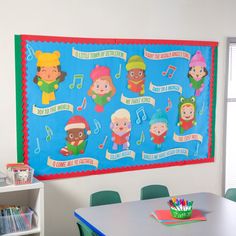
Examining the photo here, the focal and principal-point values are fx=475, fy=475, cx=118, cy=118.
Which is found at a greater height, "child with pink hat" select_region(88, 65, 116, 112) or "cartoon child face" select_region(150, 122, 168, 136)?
"child with pink hat" select_region(88, 65, 116, 112)

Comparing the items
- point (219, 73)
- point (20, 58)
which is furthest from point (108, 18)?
point (219, 73)

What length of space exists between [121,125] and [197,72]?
1.02 m

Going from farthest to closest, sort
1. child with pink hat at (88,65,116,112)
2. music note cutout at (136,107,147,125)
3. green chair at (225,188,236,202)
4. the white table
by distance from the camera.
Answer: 1. music note cutout at (136,107,147,125)
2. child with pink hat at (88,65,116,112)
3. green chair at (225,188,236,202)
4. the white table

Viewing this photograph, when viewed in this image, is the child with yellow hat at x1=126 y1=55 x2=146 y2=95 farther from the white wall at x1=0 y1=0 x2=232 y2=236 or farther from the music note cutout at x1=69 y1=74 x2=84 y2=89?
the music note cutout at x1=69 y1=74 x2=84 y2=89

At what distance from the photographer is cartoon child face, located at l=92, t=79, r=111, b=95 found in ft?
14.1

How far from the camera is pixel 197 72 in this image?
4.85m

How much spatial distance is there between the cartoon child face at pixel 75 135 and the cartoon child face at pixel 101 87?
388mm

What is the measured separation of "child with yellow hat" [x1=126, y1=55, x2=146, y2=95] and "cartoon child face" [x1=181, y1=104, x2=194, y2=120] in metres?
0.52

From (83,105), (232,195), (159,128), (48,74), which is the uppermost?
(48,74)

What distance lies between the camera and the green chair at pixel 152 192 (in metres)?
4.12

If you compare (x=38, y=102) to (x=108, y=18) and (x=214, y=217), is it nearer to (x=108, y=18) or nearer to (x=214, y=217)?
(x=108, y=18)

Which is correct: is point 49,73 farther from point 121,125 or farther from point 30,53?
point 121,125

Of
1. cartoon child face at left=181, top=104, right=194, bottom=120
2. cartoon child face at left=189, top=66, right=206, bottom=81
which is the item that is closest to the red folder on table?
cartoon child face at left=181, top=104, right=194, bottom=120

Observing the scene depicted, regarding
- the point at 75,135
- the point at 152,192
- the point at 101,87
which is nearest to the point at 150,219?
the point at 152,192
